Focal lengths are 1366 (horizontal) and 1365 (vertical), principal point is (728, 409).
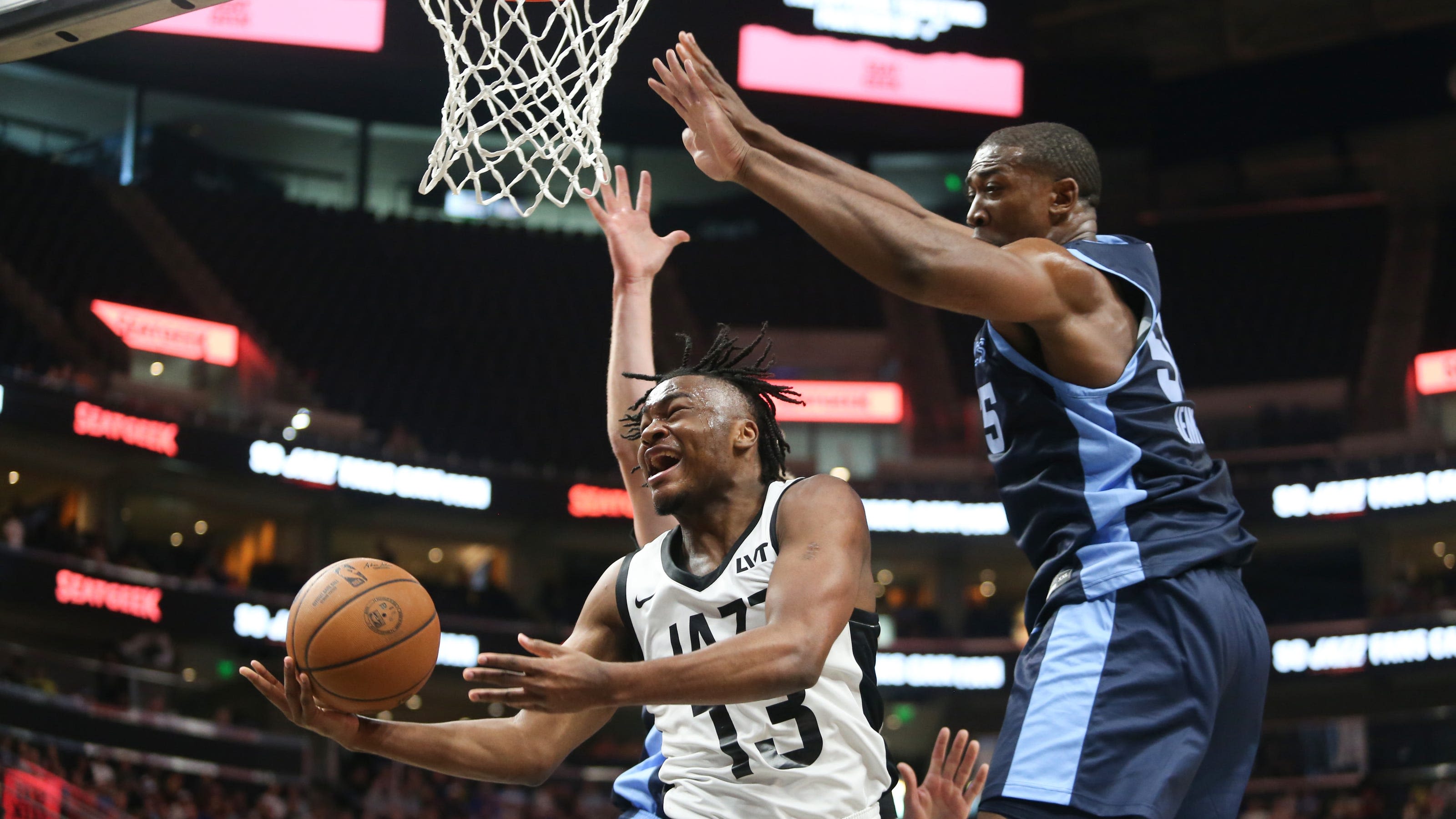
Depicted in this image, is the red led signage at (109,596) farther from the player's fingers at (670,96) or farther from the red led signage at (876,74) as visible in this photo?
the player's fingers at (670,96)

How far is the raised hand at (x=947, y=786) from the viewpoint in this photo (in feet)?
8.75

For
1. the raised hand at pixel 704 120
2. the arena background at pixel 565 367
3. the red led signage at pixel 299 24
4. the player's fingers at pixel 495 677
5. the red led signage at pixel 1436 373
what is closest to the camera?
the player's fingers at pixel 495 677

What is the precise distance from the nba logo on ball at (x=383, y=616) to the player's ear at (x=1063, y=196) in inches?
62.9

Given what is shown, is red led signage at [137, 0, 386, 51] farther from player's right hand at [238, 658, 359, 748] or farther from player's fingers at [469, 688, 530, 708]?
player's fingers at [469, 688, 530, 708]

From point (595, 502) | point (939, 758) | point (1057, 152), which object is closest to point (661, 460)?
point (939, 758)

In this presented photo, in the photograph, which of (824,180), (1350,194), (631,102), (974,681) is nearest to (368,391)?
(631,102)

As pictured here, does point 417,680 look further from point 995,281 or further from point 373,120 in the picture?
point 373,120

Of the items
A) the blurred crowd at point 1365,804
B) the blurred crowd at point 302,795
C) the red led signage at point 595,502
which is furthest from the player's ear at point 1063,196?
the red led signage at point 595,502

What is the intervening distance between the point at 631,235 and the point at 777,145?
137 centimetres


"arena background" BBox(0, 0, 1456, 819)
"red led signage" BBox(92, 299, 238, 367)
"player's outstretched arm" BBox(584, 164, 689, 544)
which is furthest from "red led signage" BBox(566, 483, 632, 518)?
"player's outstretched arm" BBox(584, 164, 689, 544)

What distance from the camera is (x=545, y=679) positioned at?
6.99ft

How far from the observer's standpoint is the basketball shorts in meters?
2.37

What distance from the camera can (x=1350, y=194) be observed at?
19.0 m

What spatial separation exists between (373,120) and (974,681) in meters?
10.5
